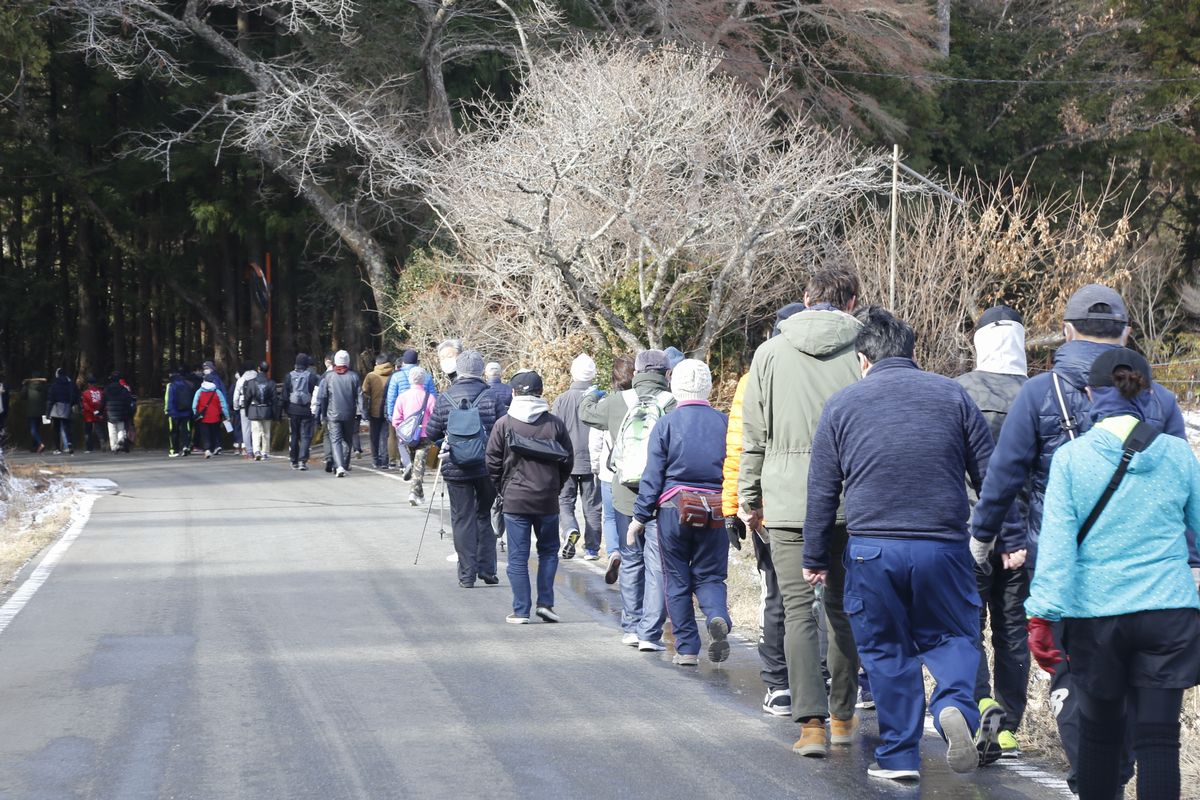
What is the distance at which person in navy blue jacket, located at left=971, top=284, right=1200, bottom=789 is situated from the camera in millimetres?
5449

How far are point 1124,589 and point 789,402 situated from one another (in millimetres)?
2271

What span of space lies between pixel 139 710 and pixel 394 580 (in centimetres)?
481

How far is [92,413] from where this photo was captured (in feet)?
105

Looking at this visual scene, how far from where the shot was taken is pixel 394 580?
12.1 meters

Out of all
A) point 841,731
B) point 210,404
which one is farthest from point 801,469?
point 210,404

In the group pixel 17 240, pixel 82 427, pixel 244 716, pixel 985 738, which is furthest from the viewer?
pixel 17 240

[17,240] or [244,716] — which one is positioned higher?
[17,240]

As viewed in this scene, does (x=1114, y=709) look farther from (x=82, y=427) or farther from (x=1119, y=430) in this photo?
(x=82, y=427)

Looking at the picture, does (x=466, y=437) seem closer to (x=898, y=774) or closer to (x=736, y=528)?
(x=736, y=528)

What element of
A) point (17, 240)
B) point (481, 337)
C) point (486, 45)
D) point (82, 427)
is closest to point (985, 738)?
point (481, 337)

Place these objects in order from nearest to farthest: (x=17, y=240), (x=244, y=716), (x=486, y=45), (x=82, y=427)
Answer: (x=244, y=716) → (x=486, y=45) → (x=82, y=427) → (x=17, y=240)

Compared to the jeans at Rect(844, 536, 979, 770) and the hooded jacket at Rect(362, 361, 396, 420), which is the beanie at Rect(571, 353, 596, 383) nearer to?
the jeans at Rect(844, 536, 979, 770)

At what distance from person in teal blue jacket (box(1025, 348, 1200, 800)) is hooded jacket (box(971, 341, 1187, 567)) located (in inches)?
25.0

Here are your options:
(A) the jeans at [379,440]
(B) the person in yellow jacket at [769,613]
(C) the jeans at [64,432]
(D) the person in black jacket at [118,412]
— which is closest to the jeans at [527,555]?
(B) the person in yellow jacket at [769,613]
